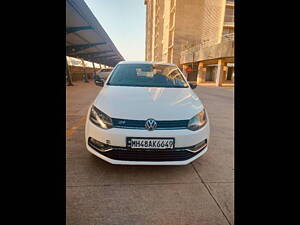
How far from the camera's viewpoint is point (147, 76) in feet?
11.0

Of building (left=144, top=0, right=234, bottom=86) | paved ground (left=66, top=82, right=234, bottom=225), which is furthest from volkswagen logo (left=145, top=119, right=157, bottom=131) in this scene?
building (left=144, top=0, right=234, bottom=86)

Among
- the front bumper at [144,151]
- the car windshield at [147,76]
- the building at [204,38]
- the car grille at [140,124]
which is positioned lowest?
the front bumper at [144,151]

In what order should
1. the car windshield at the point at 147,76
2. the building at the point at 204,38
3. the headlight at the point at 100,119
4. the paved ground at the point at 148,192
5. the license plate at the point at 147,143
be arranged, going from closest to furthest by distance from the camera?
the paved ground at the point at 148,192 → the license plate at the point at 147,143 → the headlight at the point at 100,119 → the car windshield at the point at 147,76 → the building at the point at 204,38

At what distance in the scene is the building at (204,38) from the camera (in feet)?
58.8

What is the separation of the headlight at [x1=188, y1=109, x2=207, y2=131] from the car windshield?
950mm

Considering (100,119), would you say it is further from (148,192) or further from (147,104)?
(148,192)

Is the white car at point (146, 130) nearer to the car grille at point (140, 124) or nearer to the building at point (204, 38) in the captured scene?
the car grille at point (140, 124)

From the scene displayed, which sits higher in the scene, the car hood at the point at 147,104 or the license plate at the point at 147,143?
the car hood at the point at 147,104

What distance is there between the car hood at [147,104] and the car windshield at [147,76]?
363 millimetres

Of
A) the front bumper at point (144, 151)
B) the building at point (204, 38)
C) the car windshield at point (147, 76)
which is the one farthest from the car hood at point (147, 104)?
the building at point (204, 38)

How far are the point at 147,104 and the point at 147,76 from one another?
1326 millimetres

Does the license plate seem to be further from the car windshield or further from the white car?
the car windshield
